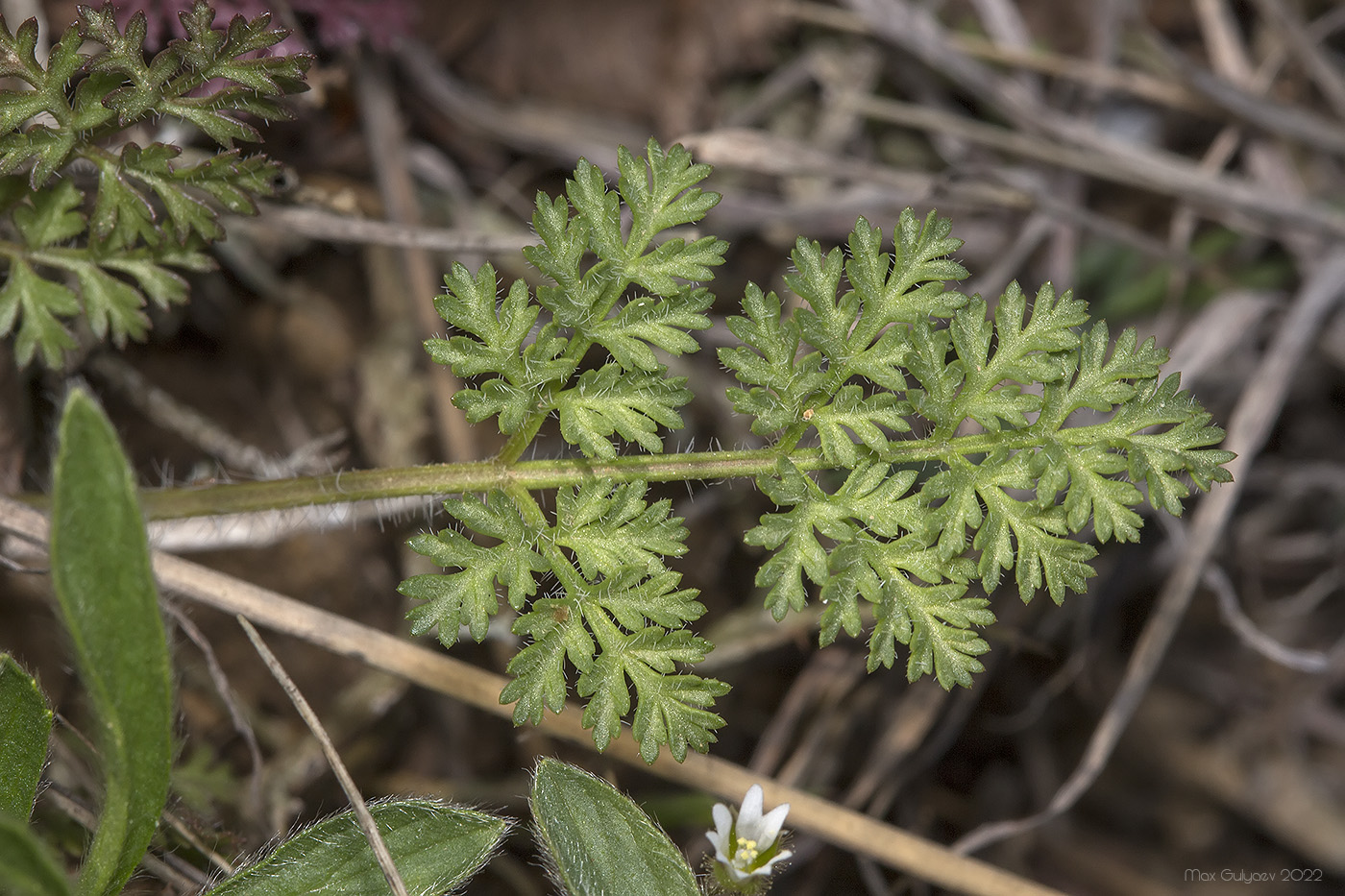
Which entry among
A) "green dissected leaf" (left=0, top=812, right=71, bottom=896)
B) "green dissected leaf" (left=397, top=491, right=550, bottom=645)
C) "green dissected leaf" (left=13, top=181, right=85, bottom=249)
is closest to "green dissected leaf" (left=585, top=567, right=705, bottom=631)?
"green dissected leaf" (left=397, top=491, right=550, bottom=645)

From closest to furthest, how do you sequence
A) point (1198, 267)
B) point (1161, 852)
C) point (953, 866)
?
point (953, 866), point (1198, 267), point (1161, 852)

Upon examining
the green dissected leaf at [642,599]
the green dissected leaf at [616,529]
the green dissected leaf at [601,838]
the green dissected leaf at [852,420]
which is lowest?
the green dissected leaf at [601,838]

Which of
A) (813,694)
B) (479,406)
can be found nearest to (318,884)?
(479,406)

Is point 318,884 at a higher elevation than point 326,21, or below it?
below

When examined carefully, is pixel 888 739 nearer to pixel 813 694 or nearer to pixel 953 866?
pixel 813 694

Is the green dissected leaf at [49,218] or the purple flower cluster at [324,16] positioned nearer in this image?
the green dissected leaf at [49,218]

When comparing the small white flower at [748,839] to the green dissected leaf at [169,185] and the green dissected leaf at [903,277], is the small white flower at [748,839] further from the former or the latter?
the green dissected leaf at [169,185]

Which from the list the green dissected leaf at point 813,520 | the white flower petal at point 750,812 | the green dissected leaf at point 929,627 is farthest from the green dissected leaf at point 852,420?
the white flower petal at point 750,812

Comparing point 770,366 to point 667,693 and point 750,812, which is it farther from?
point 750,812
